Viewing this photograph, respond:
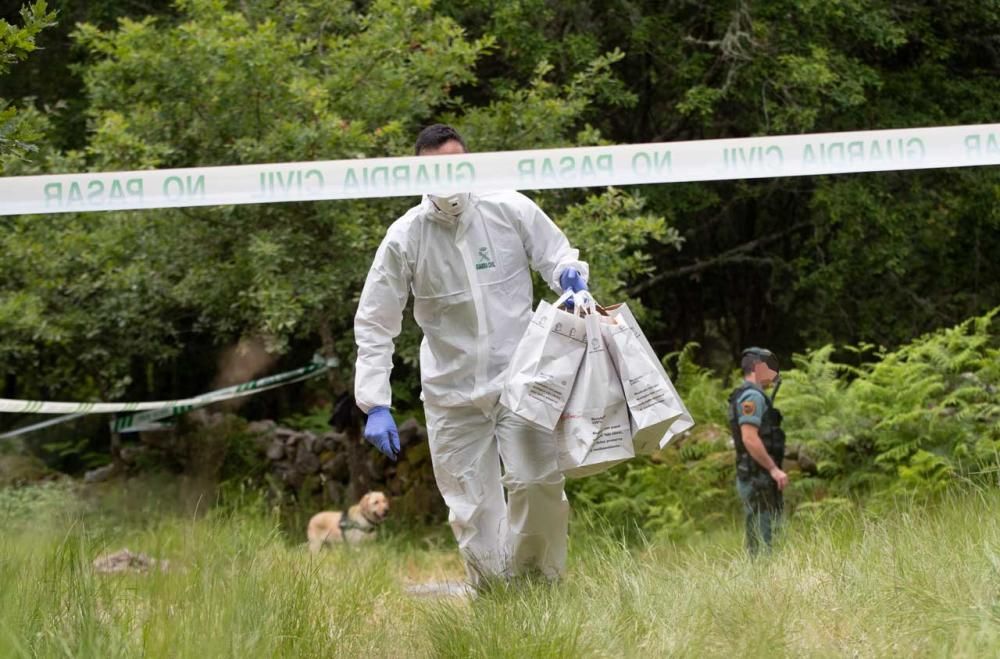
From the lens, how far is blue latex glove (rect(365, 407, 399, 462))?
5156 millimetres

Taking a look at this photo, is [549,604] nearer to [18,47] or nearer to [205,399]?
[18,47]

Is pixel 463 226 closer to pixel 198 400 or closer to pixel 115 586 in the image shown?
pixel 115 586

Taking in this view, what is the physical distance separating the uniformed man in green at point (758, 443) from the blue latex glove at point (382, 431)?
2.29m

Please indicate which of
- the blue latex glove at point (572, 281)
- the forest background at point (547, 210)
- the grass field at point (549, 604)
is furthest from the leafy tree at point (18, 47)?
the forest background at point (547, 210)

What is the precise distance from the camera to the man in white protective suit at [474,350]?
5.25 m

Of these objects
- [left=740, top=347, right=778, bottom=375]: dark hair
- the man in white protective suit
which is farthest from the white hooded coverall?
[left=740, top=347, right=778, bottom=375]: dark hair

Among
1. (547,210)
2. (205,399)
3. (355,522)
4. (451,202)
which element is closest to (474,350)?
(451,202)

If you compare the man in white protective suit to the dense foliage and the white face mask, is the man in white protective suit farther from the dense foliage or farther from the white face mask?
the dense foliage

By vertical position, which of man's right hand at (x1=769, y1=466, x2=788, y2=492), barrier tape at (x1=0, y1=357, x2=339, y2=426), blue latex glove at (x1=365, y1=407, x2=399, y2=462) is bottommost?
man's right hand at (x1=769, y1=466, x2=788, y2=492)

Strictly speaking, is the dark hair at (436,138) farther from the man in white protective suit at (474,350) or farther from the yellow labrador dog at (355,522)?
the yellow labrador dog at (355,522)

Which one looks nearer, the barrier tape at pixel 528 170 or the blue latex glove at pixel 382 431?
the blue latex glove at pixel 382 431

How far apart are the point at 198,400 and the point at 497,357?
7.31 m

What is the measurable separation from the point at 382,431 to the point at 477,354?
496 millimetres

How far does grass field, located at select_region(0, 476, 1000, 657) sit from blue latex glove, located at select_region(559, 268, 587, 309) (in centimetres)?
103
